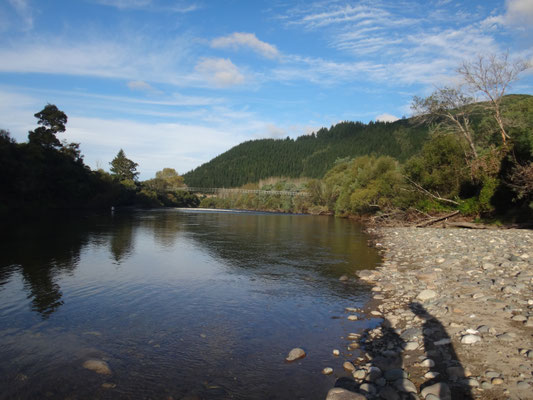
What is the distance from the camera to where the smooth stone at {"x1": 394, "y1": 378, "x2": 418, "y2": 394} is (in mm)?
5799

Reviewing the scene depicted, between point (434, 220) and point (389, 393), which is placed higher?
point (434, 220)

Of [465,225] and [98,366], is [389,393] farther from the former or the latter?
[465,225]

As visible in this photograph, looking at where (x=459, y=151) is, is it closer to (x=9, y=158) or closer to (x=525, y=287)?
(x=525, y=287)

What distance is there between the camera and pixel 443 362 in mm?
6633

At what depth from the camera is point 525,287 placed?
1009cm

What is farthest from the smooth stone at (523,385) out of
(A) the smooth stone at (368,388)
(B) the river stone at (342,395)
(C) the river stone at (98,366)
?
(C) the river stone at (98,366)

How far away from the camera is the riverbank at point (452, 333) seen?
5762 millimetres

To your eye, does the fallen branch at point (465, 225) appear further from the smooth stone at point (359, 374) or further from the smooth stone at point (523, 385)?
the smooth stone at point (359, 374)

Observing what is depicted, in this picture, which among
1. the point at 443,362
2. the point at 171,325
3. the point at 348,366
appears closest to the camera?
the point at 443,362

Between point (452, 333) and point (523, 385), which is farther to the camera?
point (452, 333)

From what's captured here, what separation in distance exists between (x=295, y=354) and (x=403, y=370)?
2274 mm

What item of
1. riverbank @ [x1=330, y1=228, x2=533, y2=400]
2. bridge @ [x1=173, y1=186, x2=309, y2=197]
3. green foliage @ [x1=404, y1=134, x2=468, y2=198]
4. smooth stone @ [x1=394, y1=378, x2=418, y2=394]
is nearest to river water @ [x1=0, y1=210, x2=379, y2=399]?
riverbank @ [x1=330, y1=228, x2=533, y2=400]

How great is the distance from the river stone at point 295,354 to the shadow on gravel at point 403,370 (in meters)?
1.28

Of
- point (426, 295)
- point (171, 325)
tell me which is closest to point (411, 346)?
point (426, 295)
